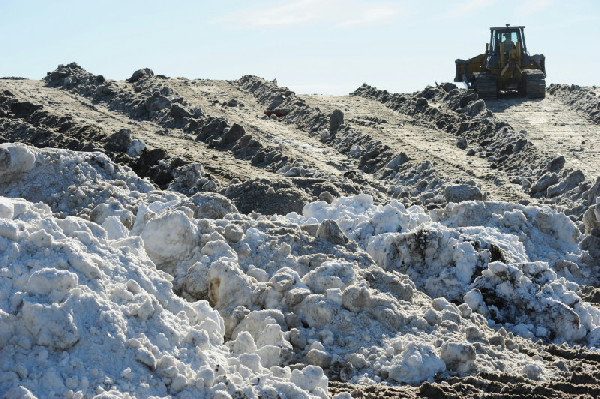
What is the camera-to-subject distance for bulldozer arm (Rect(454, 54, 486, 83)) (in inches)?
1069

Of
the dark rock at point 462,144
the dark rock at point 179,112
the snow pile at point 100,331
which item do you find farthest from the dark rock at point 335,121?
the snow pile at point 100,331

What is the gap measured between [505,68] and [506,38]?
1.87 meters

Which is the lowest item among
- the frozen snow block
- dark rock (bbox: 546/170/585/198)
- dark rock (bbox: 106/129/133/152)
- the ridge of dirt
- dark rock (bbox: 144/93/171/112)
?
dark rock (bbox: 546/170/585/198)

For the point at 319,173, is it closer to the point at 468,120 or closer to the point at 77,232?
the point at 468,120

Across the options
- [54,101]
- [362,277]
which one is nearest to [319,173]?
[362,277]

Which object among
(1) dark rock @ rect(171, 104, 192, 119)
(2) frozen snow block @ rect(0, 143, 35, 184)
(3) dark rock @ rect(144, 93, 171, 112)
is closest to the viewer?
(2) frozen snow block @ rect(0, 143, 35, 184)

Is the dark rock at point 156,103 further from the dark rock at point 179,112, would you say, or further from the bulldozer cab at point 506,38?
the bulldozer cab at point 506,38

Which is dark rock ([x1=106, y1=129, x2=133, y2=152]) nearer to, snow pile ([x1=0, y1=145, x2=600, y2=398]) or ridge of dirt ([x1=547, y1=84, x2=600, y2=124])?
snow pile ([x1=0, y1=145, x2=600, y2=398])

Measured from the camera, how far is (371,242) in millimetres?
8195

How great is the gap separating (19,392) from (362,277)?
122 inches

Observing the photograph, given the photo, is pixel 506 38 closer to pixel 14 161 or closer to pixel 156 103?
pixel 156 103

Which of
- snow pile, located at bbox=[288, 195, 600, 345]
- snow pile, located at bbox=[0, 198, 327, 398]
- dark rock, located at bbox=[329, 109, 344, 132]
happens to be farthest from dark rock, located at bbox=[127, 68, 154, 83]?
snow pile, located at bbox=[0, 198, 327, 398]

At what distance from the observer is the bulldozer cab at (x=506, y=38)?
1054 inches

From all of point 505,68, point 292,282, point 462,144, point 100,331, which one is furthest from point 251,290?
point 505,68
